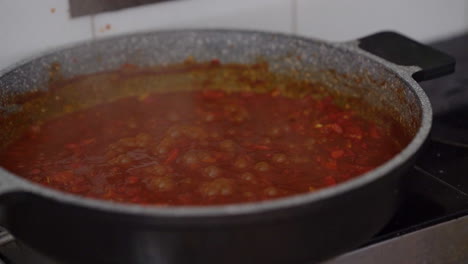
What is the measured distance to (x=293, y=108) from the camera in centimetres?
145

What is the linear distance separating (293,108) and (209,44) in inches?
10.7

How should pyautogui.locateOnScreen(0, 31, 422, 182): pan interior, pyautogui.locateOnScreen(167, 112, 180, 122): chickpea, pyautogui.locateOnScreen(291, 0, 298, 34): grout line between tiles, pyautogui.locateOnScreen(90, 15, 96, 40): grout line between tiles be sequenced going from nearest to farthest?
pyautogui.locateOnScreen(0, 31, 422, 182): pan interior < pyautogui.locateOnScreen(167, 112, 180, 122): chickpea < pyautogui.locateOnScreen(90, 15, 96, 40): grout line between tiles < pyautogui.locateOnScreen(291, 0, 298, 34): grout line between tiles

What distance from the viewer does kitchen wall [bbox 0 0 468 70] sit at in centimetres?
146

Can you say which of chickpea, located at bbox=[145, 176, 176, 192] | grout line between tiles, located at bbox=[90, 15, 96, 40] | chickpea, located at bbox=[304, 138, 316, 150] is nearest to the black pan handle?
chickpea, located at bbox=[304, 138, 316, 150]

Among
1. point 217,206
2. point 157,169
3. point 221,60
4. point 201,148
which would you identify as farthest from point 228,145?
point 217,206

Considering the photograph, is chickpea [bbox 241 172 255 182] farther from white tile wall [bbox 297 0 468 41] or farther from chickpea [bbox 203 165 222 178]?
white tile wall [bbox 297 0 468 41]

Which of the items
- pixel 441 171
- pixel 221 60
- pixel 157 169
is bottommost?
pixel 441 171

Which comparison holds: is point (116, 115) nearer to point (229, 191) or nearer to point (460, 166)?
point (229, 191)

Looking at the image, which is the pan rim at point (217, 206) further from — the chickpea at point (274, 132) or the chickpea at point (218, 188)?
the chickpea at point (274, 132)

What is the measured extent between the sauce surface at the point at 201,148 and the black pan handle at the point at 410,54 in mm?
151

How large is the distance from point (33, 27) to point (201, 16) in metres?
0.45

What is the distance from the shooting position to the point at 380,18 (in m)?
1.93

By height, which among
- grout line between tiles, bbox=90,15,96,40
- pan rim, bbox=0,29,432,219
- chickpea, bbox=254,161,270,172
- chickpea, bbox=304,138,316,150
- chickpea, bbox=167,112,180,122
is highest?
grout line between tiles, bbox=90,15,96,40

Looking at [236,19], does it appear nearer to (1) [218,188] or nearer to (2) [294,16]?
(2) [294,16]
